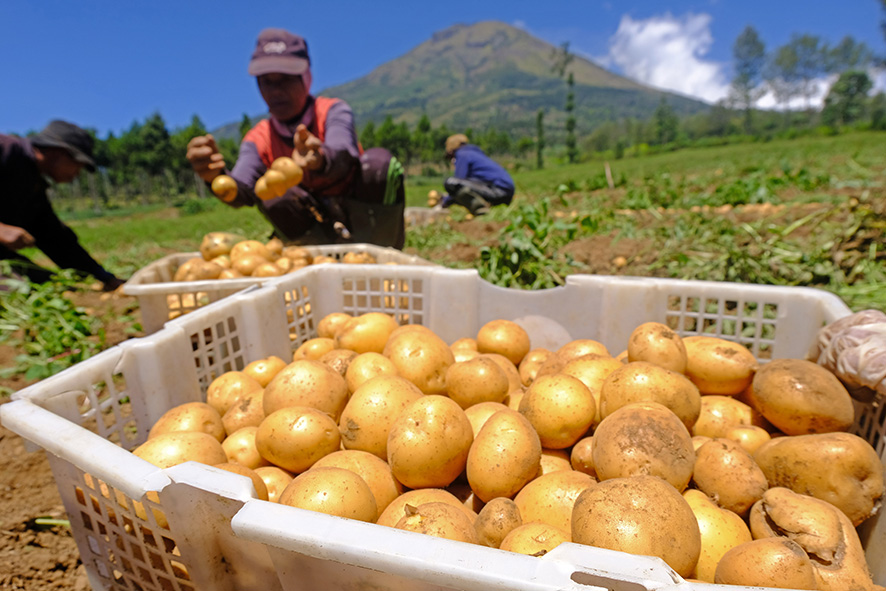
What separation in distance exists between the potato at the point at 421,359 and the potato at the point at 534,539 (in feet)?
3.36

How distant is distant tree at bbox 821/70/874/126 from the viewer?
82.6 m

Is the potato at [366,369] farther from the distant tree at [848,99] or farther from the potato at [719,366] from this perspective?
the distant tree at [848,99]

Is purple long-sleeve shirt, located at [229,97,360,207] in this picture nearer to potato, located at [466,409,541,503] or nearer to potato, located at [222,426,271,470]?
potato, located at [222,426,271,470]

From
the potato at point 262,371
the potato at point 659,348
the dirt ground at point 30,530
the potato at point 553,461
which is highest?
the potato at point 659,348

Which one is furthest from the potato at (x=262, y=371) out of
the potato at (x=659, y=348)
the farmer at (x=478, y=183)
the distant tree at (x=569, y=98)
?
the distant tree at (x=569, y=98)

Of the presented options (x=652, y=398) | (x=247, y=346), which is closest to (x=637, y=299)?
(x=652, y=398)

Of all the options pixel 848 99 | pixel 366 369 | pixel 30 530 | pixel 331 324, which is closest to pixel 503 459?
pixel 366 369

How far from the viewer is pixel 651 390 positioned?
1799 mm

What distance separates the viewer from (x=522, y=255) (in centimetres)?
387

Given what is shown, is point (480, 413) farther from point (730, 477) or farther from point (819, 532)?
point (819, 532)

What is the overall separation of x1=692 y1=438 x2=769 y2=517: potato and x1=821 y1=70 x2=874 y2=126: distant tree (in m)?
106

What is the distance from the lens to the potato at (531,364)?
252cm

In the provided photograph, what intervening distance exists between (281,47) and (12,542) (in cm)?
477

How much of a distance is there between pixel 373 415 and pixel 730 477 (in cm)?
127
